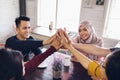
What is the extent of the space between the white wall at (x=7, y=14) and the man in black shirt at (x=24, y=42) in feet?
6.68

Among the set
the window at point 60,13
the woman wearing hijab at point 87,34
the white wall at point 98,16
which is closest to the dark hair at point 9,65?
the woman wearing hijab at point 87,34

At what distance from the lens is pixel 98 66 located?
1.02 meters

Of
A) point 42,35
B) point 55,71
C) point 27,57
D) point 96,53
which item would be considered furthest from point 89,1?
point 55,71

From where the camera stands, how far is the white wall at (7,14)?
12.3ft

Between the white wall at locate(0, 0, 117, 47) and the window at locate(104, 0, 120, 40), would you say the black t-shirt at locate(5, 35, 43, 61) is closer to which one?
the white wall at locate(0, 0, 117, 47)

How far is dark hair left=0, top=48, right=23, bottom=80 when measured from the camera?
0.86 metres

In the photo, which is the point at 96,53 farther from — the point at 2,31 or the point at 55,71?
the point at 2,31

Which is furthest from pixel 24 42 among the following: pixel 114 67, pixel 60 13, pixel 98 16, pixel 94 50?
pixel 60 13

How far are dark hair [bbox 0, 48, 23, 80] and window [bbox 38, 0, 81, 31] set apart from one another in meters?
2.71

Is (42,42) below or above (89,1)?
below

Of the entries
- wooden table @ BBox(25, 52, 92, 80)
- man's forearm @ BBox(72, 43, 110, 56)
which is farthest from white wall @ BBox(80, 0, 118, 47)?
wooden table @ BBox(25, 52, 92, 80)

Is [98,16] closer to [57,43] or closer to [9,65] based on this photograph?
[57,43]

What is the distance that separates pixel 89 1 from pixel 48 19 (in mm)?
1362

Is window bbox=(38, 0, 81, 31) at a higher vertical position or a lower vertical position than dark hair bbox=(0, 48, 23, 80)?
higher
